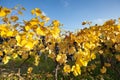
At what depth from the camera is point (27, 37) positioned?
13.2ft

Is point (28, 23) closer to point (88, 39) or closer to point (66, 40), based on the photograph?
point (66, 40)

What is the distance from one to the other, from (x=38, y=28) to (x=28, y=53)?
2.15m

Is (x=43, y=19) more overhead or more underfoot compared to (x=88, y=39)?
more overhead

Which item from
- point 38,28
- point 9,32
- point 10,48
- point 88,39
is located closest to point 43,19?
point 38,28

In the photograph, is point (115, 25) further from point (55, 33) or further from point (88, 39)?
point (55, 33)

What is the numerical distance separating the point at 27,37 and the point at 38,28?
0.69 ft

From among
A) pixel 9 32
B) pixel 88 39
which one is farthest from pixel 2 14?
pixel 88 39

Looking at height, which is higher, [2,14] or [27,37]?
[2,14]

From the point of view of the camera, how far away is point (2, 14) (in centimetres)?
406

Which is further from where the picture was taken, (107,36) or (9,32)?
(107,36)

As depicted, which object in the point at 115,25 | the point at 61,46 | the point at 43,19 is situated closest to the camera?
the point at 43,19

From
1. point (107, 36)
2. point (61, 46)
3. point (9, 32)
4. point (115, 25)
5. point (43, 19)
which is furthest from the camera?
point (107, 36)

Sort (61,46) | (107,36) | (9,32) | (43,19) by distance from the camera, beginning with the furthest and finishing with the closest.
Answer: (107,36) < (61,46) < (43,19) < (9,32)

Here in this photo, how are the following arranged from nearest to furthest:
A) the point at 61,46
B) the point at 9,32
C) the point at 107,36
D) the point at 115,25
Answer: the point at 9,32 → the point at 61,46 → the point at 115,25 → the point at 107,36
